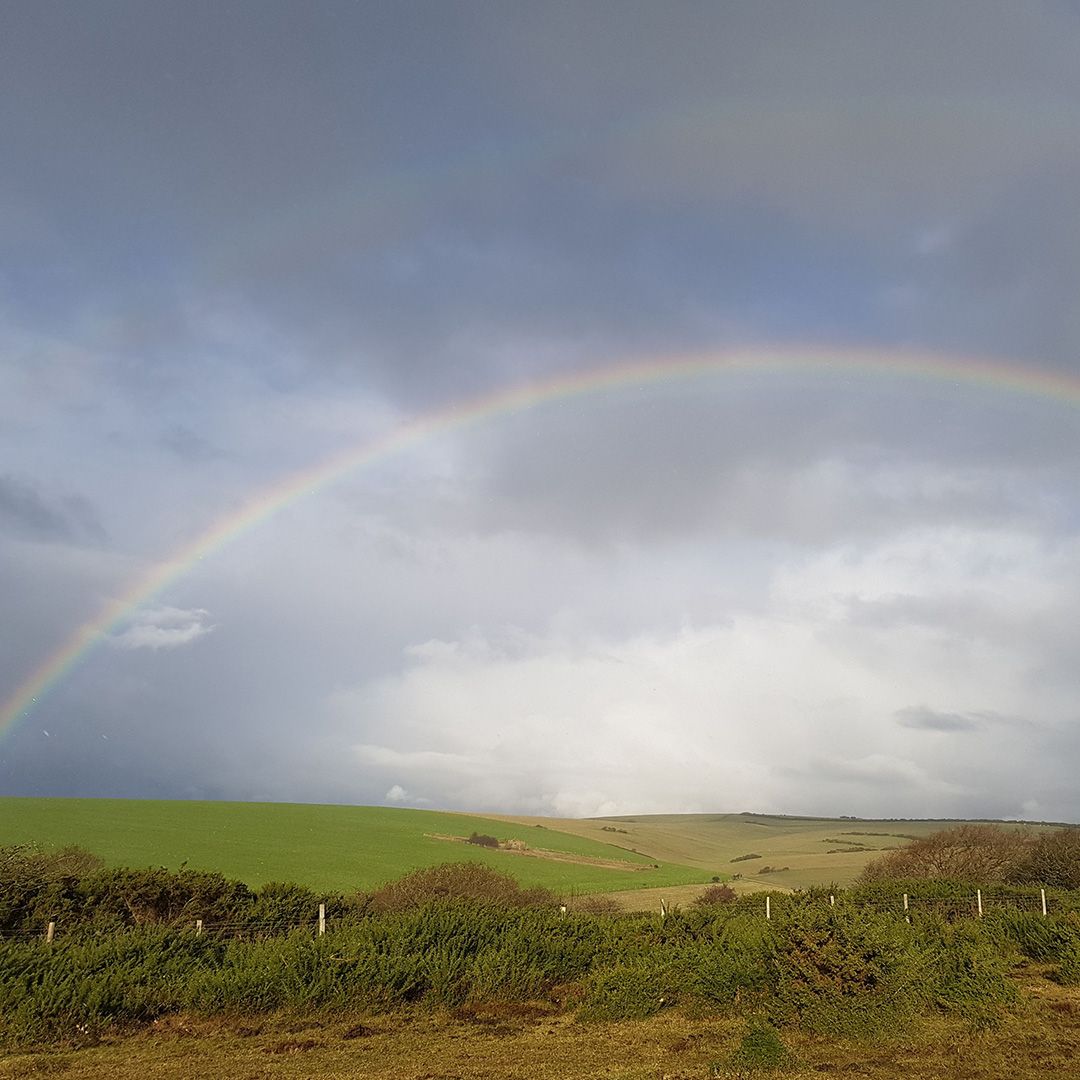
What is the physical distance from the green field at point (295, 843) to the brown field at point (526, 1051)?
1713 inches

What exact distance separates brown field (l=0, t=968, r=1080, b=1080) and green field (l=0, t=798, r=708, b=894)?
4350 centimetres

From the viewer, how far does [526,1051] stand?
13430 millimetres

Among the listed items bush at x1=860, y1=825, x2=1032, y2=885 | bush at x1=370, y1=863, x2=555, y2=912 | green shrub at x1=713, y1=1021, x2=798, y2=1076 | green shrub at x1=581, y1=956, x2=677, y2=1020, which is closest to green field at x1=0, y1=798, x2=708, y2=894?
bush at x1=370, y1=863, x2=555, y2=912

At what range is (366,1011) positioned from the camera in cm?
1623

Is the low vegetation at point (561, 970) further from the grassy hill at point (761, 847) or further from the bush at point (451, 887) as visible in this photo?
the grassy hill at point (761, 847)

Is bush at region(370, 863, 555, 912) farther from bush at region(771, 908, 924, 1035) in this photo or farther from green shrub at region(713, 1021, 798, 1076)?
green shrub at region(713, 1021, 798, 1076)

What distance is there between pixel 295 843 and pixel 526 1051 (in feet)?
238

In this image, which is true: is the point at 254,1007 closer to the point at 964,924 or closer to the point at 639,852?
the point at 964,924

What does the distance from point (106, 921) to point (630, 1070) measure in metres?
19.5

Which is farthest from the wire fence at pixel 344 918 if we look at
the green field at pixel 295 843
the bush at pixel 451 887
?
the green field at pixel 295 843

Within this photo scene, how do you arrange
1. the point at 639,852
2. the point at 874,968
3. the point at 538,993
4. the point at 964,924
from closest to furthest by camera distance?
the point at 874,968
the point at 538,993
the point at 964,924
the point at 639,852

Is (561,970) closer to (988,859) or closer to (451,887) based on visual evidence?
(451,887)

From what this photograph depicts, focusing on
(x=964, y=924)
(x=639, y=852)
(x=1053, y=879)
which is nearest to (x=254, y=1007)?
(x=964, y=924)

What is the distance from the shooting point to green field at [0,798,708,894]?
63.9 metres
